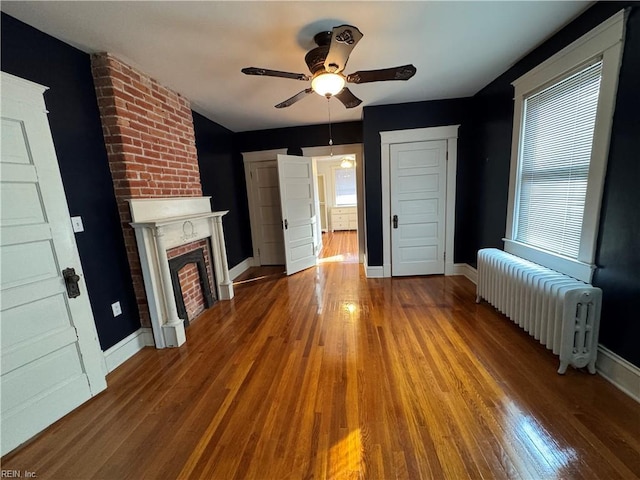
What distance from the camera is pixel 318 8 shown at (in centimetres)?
164

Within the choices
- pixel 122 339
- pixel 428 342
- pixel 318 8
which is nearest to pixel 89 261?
pixel 122 339

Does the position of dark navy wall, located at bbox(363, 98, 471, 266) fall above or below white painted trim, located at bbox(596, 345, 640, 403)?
above

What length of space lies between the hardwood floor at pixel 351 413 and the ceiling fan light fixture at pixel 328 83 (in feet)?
7.10

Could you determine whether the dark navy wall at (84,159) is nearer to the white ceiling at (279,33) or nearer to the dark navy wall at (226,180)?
the white ceiling at (279,33)

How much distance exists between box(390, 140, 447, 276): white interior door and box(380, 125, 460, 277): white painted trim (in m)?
0.06

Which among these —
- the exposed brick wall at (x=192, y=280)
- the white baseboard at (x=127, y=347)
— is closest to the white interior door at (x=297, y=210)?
the exposed brick wall at (x=192, y=280)

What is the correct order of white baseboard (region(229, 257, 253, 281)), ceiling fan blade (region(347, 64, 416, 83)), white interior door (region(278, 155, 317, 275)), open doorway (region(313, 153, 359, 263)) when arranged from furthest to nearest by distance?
open doorway (region(313, 153, 359, 263)), white baseboard (region(229, 257, 253, 281)), white interior door (region(278, 155, 317, 275)), ceiling fan blade (region(347, 64, 416, 83))

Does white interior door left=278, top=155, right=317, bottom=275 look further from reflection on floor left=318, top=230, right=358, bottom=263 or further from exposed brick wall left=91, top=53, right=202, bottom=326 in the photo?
exposed brick wall left=91, top=53, right=202, bottom=326

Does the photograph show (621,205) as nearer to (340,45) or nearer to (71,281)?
(340,45)

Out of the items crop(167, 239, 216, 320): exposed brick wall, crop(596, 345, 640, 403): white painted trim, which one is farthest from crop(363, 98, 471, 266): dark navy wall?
crop(167, 239, 216, 320): exposed brick wall

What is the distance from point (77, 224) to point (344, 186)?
755cm

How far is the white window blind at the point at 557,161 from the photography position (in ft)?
6.29

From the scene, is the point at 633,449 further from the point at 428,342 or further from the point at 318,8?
the point at 318,8

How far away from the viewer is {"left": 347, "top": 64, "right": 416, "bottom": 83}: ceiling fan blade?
6.11 feet
